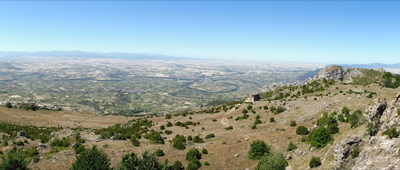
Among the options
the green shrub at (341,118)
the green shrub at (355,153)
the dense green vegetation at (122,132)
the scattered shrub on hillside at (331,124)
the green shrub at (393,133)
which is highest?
the green shrub at (393,133)

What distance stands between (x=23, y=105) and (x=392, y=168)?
362ft

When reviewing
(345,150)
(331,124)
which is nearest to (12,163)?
(345,150)

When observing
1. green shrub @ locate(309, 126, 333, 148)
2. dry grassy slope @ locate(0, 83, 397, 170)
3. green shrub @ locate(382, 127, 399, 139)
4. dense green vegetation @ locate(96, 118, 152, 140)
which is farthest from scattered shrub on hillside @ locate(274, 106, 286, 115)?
green shrub @ locate(382, 127, 399, 139)

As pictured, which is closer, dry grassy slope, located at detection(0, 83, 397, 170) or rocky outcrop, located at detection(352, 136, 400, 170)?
rocky outcrop, located at detection(352, 136, 400, 170)

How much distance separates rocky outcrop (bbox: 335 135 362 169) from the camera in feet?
53.7

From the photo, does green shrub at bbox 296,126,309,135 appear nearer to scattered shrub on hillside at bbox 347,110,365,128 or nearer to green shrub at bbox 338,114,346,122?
green shrub at bbox 338,114,346,122

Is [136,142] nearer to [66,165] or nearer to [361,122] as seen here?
[66,165]

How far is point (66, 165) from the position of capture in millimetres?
25859

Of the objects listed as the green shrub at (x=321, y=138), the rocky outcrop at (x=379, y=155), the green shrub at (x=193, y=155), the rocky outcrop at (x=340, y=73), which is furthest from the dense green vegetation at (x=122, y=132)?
the rocky outcrop at (x=340, y=73)

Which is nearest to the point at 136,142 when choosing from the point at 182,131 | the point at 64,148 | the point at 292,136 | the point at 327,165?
the point at 64,148

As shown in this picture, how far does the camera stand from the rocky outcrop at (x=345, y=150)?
53.7 ft

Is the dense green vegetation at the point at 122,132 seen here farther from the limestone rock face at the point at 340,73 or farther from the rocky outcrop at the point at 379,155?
the limestone rock face at the point at 340,73

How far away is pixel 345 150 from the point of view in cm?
1653

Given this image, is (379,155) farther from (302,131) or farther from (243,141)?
(243,141)
